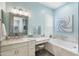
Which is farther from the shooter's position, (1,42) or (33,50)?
(33,50)

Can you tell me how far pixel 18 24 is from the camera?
1.49 metres

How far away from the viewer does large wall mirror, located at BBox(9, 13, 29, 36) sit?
1464 mm

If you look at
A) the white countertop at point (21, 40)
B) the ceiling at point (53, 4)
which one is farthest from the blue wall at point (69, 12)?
the white countertop at point (21, 40)

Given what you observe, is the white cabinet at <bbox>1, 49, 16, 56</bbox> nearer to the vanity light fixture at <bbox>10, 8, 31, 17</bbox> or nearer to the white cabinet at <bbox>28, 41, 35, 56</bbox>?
the white cabinet at <bbox>28, 41, 35, 56</bbox>

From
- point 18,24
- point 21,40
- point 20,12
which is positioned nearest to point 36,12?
point 20,12

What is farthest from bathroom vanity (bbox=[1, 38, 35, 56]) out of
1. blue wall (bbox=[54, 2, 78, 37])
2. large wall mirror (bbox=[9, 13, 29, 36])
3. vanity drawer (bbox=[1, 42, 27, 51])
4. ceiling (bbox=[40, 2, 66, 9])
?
ceiling (bbox=[40, 2, 66, 9])

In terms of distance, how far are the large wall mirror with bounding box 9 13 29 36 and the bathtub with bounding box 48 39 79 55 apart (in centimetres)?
55

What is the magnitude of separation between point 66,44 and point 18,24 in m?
0.95

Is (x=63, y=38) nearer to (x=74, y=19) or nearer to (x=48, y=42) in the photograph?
(x=48, y=42)

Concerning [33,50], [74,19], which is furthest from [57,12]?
[33,50]

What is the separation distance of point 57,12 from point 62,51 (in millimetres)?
736

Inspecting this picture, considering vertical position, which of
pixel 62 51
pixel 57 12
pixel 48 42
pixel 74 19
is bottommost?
pixel 62 51

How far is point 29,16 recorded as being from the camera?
154 centimetres

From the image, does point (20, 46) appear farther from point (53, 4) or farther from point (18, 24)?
point (53, 4)
